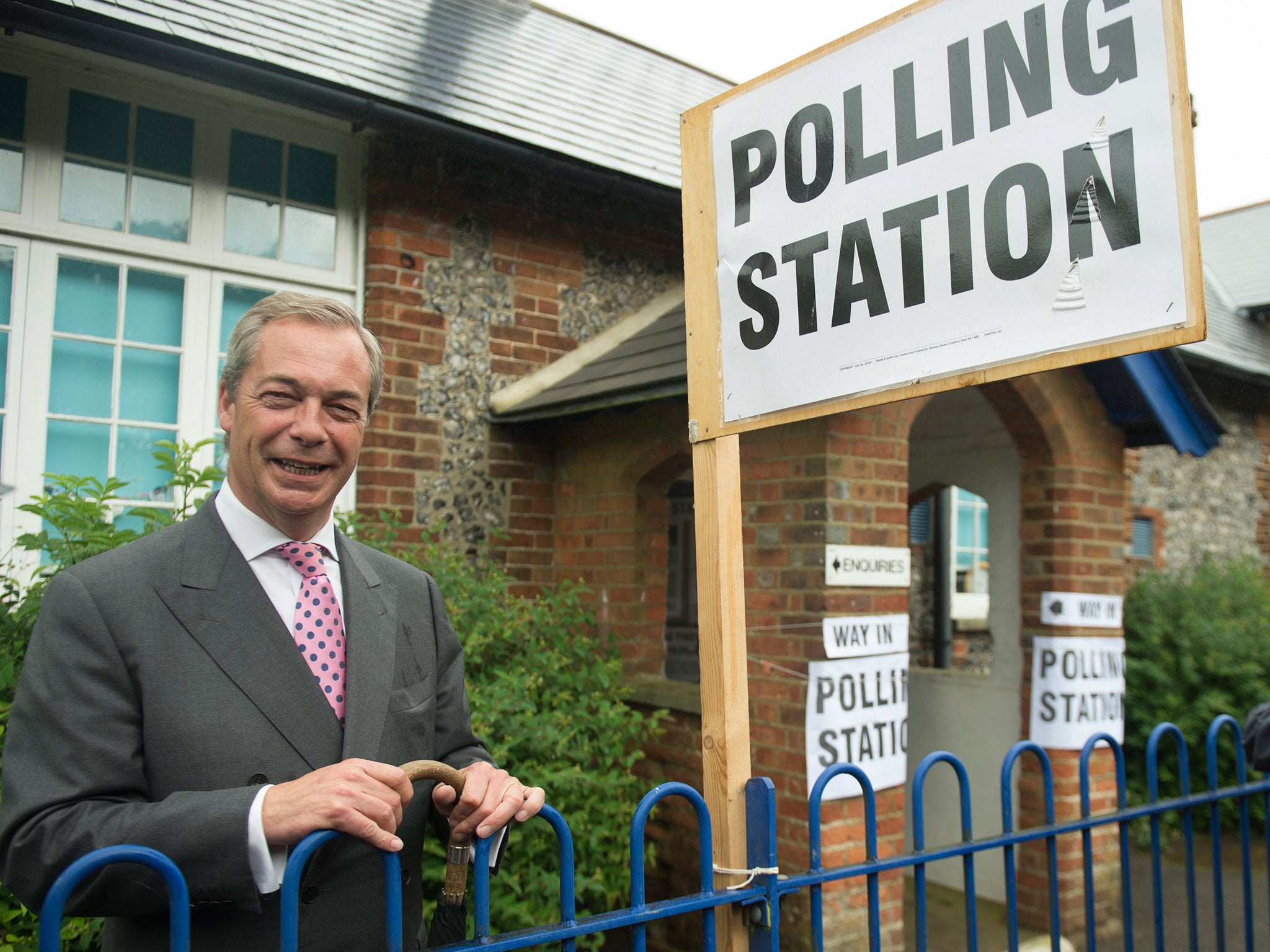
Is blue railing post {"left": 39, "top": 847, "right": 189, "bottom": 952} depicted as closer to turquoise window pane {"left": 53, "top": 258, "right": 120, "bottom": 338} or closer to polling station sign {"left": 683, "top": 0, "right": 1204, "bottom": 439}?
polling station sign {"left": 683, "top": 0, "right": 1204, "bottom": 439}

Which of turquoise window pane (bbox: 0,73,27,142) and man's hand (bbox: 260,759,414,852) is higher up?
turquoise window pane (bbox: 0,73,27,142)

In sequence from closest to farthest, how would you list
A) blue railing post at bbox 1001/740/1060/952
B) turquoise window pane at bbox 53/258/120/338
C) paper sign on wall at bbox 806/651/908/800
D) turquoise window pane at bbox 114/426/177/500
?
blue railing post at bbox 1001/740/1060/952
paper sign on wall at bbox 806/651/908/800
turquoise window pane at bbox 53/258/120/338
turquoise window pane at bbox 114/426/177/500

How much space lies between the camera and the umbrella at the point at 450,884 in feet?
5.11

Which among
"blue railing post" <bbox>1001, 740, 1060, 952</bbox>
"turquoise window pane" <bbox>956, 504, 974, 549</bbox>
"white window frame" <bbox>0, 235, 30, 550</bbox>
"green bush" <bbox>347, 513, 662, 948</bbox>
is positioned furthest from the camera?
"turquoise window pane" <bbox>956, 504, 974, 549</bbox>

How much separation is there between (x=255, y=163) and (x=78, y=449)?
5.90 feet

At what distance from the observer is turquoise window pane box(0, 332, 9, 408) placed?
4320mm

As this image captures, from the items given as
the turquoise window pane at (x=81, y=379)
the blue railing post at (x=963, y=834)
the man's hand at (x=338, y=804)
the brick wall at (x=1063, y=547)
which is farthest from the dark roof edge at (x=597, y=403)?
the man's hand at (x=338, y=804)

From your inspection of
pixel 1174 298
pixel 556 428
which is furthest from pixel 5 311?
pixel 1174 298

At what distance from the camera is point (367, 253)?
5.20m

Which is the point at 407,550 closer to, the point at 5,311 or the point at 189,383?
the point at 189,383

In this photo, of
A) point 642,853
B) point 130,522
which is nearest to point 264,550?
point 642,853

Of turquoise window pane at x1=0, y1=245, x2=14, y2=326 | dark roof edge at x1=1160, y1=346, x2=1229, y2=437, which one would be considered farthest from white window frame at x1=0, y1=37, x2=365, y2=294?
dark roof edge at x1=1160, y1=346, x2=1229, y2=437

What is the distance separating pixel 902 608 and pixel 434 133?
140 inches

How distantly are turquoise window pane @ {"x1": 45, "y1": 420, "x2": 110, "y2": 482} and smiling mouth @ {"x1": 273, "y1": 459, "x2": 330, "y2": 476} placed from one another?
131 inches
